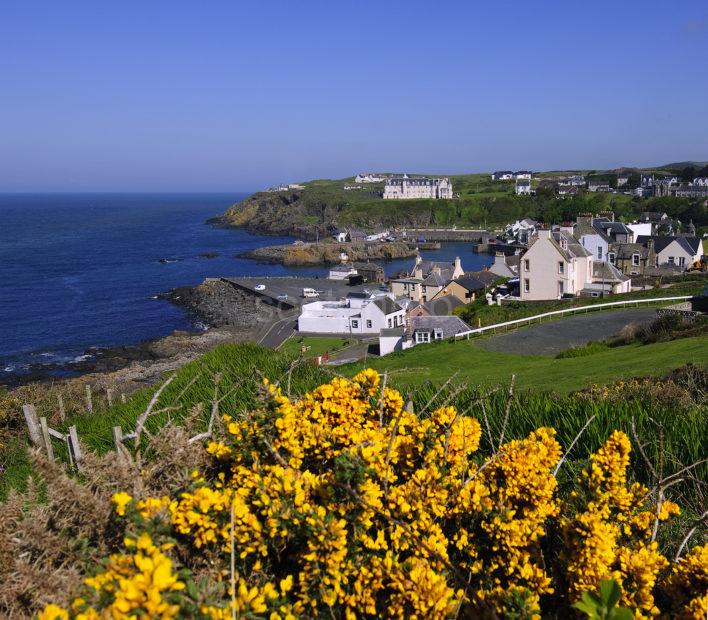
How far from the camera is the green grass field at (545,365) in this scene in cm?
1706

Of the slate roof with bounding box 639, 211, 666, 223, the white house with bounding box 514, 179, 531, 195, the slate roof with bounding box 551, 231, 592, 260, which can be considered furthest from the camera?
the white house with bounding box 514, 179, 531, 195

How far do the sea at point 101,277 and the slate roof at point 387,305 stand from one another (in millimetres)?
20854

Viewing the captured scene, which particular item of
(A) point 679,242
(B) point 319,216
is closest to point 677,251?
(A) point 679,242

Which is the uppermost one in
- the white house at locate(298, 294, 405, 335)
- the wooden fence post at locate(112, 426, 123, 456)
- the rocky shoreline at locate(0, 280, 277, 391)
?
the wooden fence post at locate(112, 426, 123, 456)

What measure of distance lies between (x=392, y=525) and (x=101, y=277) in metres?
97.3

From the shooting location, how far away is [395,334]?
138 ft

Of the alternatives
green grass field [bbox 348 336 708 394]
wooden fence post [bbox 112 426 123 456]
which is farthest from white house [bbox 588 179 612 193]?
wooden fence post [bbox 112 426 123 456]

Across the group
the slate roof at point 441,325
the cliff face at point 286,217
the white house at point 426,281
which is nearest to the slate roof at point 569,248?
the slate roof at point 441,325

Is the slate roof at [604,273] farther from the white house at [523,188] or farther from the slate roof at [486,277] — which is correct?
the white house at [523,188]

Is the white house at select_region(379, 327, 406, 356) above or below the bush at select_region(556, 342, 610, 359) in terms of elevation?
below

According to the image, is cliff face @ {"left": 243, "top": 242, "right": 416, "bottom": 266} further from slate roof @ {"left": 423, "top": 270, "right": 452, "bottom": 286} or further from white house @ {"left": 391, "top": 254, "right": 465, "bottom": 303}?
slate roof @ {"left": 423, "top": 270, "right": 452, "bottom": 286}

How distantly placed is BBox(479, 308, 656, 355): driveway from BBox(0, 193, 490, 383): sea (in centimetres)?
3529

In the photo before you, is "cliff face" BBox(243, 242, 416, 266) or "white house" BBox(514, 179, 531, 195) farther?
"white house" BBox(514, 179, 531, 195)

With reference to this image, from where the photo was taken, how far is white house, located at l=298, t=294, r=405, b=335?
52.9 m
